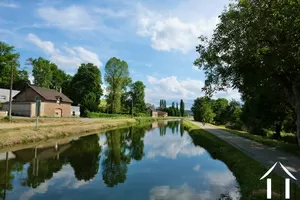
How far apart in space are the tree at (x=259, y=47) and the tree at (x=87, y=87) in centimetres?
5570

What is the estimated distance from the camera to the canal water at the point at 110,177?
1077 cm

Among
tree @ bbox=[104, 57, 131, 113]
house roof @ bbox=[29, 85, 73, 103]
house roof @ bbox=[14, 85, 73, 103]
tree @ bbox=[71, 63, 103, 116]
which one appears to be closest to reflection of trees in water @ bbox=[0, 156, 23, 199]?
house roof @ bbox=[14, 85, 73, 103]

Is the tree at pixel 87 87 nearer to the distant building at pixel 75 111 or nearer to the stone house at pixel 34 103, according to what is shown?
the distant building at pixel 75 111

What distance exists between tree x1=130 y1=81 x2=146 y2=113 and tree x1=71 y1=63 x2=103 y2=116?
86.7 ft

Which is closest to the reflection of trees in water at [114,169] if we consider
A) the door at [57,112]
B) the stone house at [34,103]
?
the stone house at [34,103]

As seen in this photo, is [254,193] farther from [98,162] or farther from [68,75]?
[68,75]

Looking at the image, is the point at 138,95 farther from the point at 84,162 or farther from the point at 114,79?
the point at 84,162

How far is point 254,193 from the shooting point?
30.1 feet

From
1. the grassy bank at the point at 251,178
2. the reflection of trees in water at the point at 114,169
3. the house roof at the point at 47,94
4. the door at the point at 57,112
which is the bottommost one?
the reflection of trees in water at the point at 114,169

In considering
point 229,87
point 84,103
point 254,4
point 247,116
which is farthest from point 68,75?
point 254,4

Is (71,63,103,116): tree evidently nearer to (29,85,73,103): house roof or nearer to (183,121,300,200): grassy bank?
(29,85,73,103): house roof

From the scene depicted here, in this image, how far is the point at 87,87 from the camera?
7481cm

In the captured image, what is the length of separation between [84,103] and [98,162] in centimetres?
5714

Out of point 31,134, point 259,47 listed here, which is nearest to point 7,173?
point 31,134
